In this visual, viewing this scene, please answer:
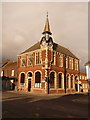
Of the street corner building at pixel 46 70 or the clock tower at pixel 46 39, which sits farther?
the clock tower at pixel 46 39

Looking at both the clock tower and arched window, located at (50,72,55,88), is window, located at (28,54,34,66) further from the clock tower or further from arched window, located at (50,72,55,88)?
arched window, located at (50,72,55,88)

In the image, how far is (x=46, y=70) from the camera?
25.9m

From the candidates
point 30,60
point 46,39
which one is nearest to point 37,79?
point 30,60

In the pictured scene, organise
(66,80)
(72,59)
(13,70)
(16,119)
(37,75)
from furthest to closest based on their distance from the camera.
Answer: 1. (13,70)
2. (72,59)
3. (66,80)
4. (37,75)
5. (16,119)

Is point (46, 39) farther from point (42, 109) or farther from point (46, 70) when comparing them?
point (42, 109)

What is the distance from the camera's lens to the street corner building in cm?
2619

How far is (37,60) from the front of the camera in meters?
28.6

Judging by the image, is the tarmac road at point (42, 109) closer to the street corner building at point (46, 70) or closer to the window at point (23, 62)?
the street corner building at point (46, 70)

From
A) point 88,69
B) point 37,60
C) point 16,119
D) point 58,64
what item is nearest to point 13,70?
point 37,60

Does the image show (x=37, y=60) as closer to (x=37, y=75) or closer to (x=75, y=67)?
(x=37, y=75)

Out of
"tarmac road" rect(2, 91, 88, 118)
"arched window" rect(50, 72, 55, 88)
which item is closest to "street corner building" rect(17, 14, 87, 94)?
"arched window" rect(50, 72, 55, 88)

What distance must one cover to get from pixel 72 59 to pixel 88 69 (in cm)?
704

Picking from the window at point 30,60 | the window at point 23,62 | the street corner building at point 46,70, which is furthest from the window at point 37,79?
the window at point 23,62

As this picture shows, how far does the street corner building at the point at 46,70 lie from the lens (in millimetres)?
26188
